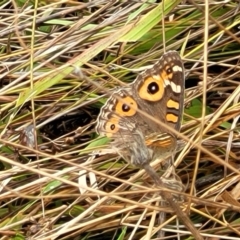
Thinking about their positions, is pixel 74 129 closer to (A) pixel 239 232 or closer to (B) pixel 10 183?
(B) pixel 10 183

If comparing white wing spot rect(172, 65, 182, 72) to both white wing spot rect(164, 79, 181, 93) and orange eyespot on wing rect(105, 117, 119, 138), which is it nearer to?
white wing spot rect(164, 79, 181, 93)

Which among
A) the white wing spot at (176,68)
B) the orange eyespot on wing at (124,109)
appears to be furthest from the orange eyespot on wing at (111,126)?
the white wing spot at (176,68)

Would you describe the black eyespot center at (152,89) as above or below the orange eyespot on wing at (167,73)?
below

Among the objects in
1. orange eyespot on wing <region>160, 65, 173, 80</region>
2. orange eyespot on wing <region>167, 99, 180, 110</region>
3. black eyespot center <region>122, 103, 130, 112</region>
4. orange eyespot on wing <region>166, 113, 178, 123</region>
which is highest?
orange eyespot on wing <region>160, 65, 173, 80</region>

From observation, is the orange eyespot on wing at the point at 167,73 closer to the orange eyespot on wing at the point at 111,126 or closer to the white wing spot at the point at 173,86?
the white wing spot at the point at 173,86

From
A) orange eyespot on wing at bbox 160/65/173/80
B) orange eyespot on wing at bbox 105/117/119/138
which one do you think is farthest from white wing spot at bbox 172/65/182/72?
orange eyespot on wing at bbox 105/117/119/138
